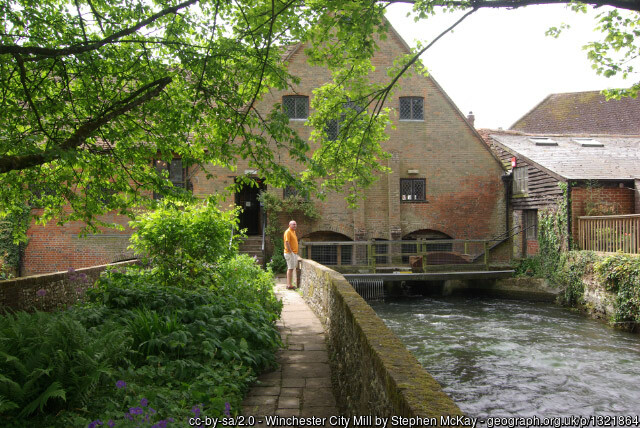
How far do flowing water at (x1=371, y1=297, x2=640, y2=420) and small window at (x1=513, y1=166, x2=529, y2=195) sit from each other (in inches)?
253

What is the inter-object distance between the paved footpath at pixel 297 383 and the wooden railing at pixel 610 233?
10357 millimetres

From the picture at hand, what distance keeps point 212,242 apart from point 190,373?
3780 mm

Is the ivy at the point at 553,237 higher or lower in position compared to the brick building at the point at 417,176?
lower

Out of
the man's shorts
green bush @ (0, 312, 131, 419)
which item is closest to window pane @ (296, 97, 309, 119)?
the man's shorts

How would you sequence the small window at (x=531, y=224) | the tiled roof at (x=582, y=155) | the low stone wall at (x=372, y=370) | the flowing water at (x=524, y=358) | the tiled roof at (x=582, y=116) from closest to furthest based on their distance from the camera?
the low stone wall at (x=372, y=370) < the flowing water at (x=524, y=358) < the tiled roof at (x=582, y=155) < the small window at (x=531, y=224) < the tiled roof at (x=582, y=116)

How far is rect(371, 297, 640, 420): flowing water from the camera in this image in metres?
7.21

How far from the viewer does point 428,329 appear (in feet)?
39.9

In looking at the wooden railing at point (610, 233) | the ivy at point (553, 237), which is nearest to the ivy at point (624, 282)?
the wooden railing at point (610, 233)

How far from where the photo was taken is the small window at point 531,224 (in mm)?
19750

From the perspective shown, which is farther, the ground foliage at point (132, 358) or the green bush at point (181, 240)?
the green bush at point (181, 240)

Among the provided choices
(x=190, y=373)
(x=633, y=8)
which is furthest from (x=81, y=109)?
(x=633, y=8)

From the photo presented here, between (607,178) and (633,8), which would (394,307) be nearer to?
(607,178)

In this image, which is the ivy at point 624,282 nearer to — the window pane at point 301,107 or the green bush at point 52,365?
the green bush at point 52,365

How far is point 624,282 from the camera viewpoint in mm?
12477
